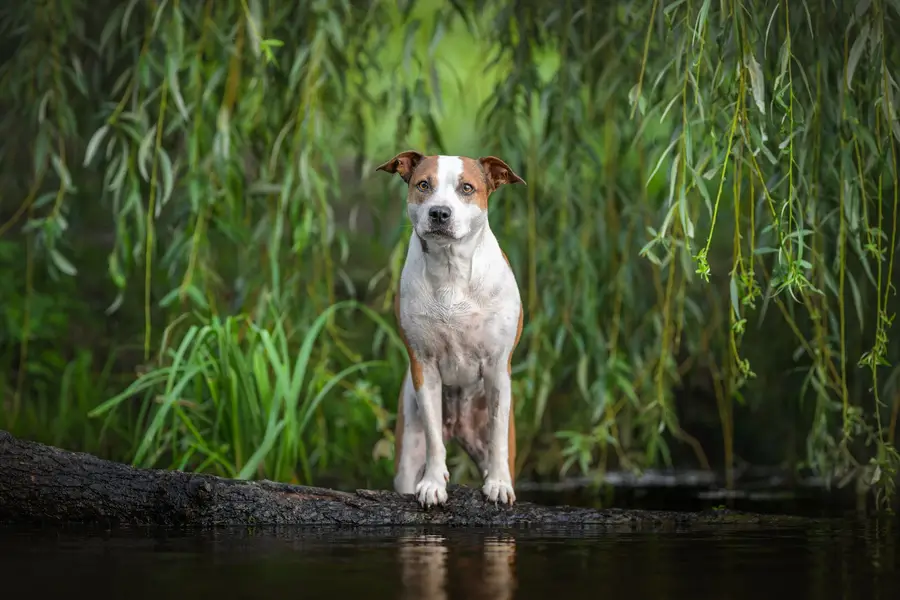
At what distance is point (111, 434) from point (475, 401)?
2.35 meters

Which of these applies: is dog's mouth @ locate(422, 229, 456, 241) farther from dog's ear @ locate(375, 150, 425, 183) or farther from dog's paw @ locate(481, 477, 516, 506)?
dog's paw @ locate(481, 477, 516, 506)

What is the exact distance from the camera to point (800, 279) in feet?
12.7

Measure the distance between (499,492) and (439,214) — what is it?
80cm

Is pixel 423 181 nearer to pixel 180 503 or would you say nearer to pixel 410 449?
pixel 410 449

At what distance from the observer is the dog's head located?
12.7ft

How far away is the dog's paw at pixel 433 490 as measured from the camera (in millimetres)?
3879

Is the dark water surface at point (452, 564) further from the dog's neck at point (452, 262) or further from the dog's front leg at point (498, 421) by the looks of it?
the dog's neck at point (452, 262)

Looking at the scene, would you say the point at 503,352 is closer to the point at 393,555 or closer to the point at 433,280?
the point at 433,280

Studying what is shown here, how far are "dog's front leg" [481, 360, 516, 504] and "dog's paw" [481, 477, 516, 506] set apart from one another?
0.01m

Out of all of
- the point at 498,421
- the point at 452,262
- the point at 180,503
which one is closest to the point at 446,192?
the point at 452,262

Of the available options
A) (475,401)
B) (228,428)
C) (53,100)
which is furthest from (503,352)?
(53,100)

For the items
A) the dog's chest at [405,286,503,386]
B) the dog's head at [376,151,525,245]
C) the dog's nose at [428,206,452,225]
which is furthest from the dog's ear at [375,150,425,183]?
the dog's chest at [405,286,503,386]

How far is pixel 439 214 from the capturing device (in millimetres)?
3852

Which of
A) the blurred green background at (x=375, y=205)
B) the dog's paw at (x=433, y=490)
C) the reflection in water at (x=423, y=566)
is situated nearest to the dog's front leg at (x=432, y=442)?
the dog's paw at (x=433, y=490)
